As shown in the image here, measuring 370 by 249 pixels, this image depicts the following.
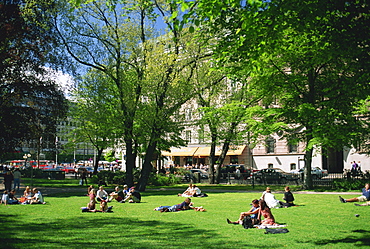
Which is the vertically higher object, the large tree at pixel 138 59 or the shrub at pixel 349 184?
the large tree at pixel 138 59

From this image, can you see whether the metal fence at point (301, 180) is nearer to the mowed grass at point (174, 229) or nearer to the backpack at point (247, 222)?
the mowed grass at point (174, 229)

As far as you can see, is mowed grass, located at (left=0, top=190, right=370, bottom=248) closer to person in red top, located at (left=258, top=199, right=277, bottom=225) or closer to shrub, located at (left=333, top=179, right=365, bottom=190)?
person in red top, located at (left=258, top=199, right=277, bottom=225)

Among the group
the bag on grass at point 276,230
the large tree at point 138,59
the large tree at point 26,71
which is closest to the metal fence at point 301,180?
the large tree at point 138,59

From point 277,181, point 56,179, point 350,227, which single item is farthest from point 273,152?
point 350,227

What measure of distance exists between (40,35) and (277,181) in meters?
24.5

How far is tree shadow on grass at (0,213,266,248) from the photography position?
9.66 meters

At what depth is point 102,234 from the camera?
11.2m

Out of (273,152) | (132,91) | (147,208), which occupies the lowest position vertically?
(147,208)

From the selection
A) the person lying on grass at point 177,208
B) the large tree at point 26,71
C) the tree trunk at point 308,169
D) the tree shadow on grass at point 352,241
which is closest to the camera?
the tree shadow on grass at point 352,241

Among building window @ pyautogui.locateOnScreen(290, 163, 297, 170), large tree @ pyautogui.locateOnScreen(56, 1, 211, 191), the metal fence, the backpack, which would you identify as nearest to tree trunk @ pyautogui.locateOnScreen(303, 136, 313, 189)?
the metal fence

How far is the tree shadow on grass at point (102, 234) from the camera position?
9.66 meters

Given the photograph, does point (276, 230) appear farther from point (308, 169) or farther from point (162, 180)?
point (162, 180)

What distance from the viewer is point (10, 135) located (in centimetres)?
2864

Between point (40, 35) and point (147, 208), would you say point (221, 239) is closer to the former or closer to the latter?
point (147, 208)
